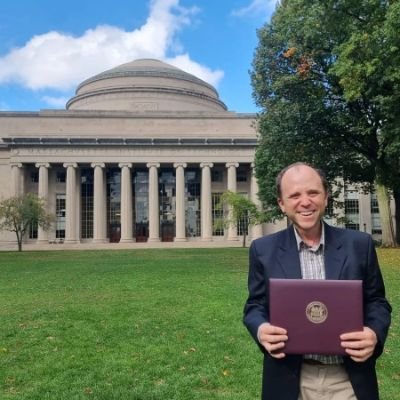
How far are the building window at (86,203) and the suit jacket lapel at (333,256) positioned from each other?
70.2m

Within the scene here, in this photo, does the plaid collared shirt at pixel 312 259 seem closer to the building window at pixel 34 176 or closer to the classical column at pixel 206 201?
the classical column at pixel 206 201

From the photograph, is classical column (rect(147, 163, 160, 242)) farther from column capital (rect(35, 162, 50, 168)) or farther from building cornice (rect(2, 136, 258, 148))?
column capital (rect(35, 162, 50, 168))

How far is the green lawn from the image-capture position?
6445 millimetres

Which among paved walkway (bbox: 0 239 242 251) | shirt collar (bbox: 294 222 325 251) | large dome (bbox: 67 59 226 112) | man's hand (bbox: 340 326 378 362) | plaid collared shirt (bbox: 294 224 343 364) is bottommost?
paved walkway (bbox: 0 239 242 251)

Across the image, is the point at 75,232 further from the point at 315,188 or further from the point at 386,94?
the point at 315,188

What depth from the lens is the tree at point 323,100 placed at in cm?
2319

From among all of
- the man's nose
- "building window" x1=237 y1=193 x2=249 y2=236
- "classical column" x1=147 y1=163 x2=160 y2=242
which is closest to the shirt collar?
the man's nose

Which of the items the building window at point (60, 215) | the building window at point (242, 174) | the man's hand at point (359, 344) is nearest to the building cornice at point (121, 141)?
the building window at point (242, 174)

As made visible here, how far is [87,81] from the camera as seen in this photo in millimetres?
86438

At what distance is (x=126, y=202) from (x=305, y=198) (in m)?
67.8

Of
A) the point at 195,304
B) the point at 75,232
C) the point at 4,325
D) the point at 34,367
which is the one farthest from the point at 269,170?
the point at 75,232

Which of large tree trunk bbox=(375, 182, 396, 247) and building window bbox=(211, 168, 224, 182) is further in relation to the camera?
building window bbox=(211, 168, 224, 182)

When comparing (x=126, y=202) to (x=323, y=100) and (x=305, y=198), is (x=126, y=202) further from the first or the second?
(x=305, y=198)

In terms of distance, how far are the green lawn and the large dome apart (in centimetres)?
6524
